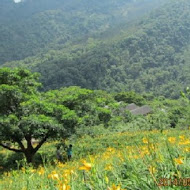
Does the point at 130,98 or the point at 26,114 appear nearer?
the point at 26,114

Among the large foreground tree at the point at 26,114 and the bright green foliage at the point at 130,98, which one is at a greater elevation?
the bright green foliage at the point at 130,98

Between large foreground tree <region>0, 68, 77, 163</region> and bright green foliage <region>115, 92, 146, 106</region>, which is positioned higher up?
bright green foliage <region>115, 92, 146, 106</region>

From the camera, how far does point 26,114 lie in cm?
1188

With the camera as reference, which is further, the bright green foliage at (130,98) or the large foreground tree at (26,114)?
the bright green foliage at (130,98)

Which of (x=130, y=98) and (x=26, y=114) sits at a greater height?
(x=130, y=98)

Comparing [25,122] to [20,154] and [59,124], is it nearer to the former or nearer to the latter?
[59,124]

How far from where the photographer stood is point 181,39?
16312 centimetres

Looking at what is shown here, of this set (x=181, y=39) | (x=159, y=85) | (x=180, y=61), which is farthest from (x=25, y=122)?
(x=181, y=39)

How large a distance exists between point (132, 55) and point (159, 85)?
122 ft

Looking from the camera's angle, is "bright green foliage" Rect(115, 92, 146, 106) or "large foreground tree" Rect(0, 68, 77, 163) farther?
"bright green foliage" Rect(115, 92, 146, 106)

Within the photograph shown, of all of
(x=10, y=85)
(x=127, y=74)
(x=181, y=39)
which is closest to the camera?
(x=10, y=85)

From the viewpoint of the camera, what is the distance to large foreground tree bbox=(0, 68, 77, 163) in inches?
435

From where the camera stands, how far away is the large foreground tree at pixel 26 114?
11.0 m

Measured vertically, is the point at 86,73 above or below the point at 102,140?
above
